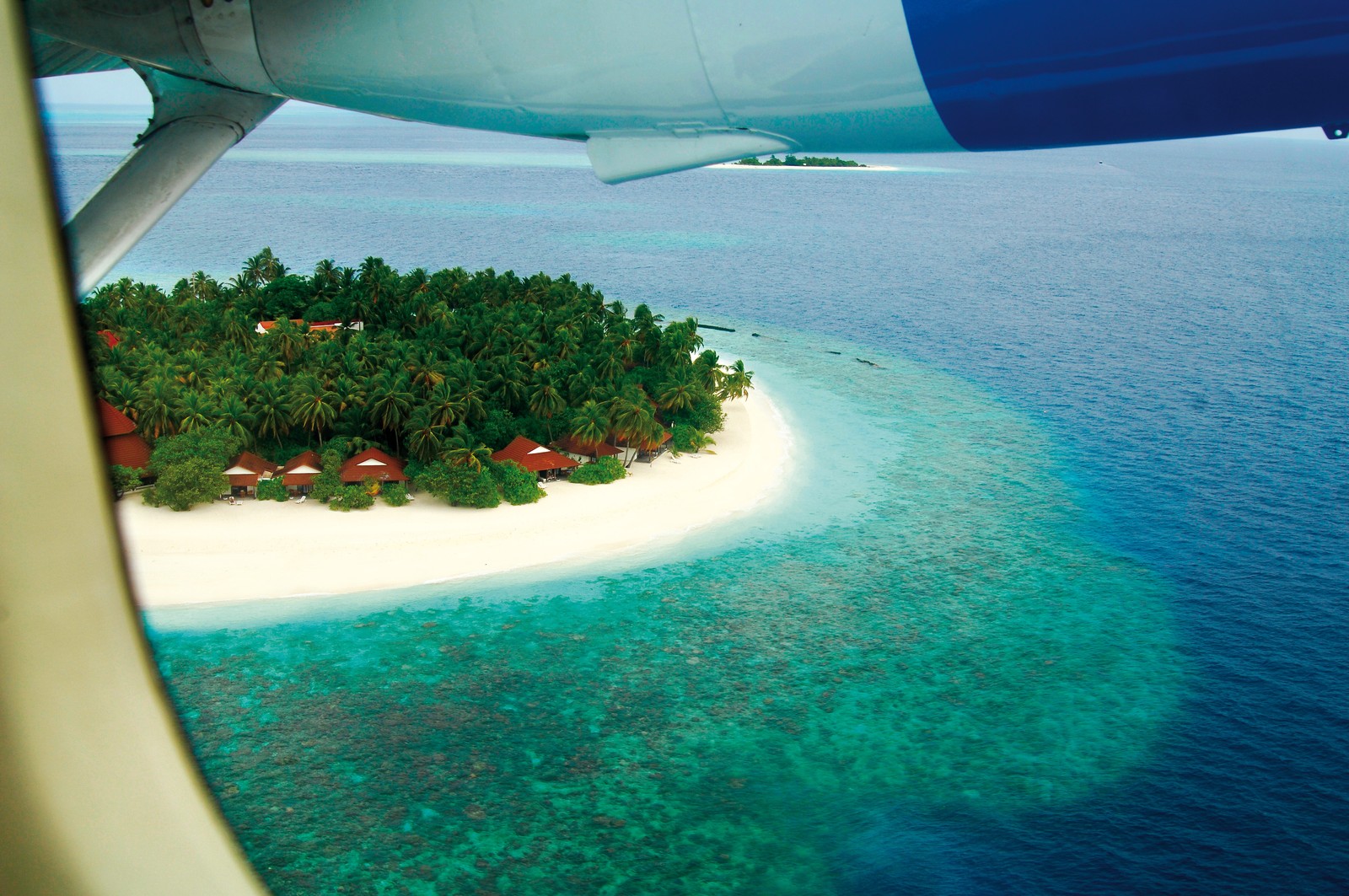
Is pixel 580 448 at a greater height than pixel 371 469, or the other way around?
pixel 371 469

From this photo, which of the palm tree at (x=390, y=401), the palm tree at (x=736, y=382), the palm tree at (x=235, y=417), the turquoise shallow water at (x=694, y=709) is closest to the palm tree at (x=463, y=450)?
the palm tree at (x=390, y=401)

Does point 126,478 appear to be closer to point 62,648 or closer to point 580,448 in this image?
point 580,448

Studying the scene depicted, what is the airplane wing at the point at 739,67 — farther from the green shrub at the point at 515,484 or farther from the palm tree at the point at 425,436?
the green shrub at the point at 515,484

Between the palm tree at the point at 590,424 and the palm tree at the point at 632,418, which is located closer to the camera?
the palm tree at the point at 590,424

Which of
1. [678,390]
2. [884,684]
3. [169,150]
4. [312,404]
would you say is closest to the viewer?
[169,150]

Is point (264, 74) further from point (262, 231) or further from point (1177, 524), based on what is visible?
point (262, 231)

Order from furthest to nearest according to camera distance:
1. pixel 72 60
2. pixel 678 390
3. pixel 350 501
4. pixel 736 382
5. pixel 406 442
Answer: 1. pixel 736 382
2. pixel 678 390
3. pixel 406 442
4. pixel 350 501
5. pixel 72 60

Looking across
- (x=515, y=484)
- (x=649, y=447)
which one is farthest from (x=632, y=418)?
(x=515, y=484)
